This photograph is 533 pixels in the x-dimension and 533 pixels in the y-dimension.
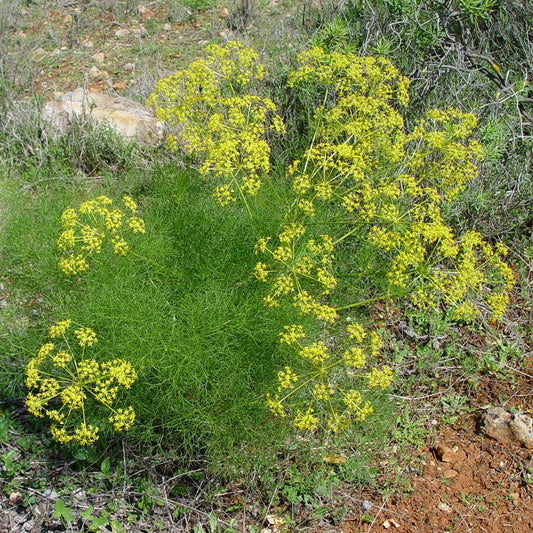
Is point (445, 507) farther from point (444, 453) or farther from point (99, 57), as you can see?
point (99, 57)

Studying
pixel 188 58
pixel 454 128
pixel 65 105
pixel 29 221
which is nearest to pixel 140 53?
pixel 188 58

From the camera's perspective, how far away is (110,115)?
5.85 metres

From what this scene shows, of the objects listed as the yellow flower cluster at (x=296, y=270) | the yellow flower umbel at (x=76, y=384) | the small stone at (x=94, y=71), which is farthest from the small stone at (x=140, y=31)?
the yellow flower umbel at (x=76, y=384)

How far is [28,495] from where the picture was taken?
3070 mm

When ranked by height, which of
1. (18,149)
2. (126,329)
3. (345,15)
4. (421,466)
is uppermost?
(345,15)

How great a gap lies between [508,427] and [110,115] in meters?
4.58

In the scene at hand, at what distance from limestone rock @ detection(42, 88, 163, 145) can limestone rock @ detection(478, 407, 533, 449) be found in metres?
3.85

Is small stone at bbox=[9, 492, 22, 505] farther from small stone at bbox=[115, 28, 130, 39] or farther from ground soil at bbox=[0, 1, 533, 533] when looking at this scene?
small stone at bbox=[115, 28, 130, 39]

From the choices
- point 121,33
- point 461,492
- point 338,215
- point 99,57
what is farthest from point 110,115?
point 461,492

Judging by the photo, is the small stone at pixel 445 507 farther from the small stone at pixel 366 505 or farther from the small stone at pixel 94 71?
the small stone at pixel 94 71

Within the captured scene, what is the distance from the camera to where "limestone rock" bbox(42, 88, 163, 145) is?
572cm

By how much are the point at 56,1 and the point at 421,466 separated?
27.4 feet

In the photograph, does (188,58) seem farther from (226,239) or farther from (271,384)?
(271,384)

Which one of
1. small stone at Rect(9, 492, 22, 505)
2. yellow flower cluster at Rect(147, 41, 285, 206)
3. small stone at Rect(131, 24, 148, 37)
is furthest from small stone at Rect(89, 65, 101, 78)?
small stone at Rect(9, 492, 22, 505)
